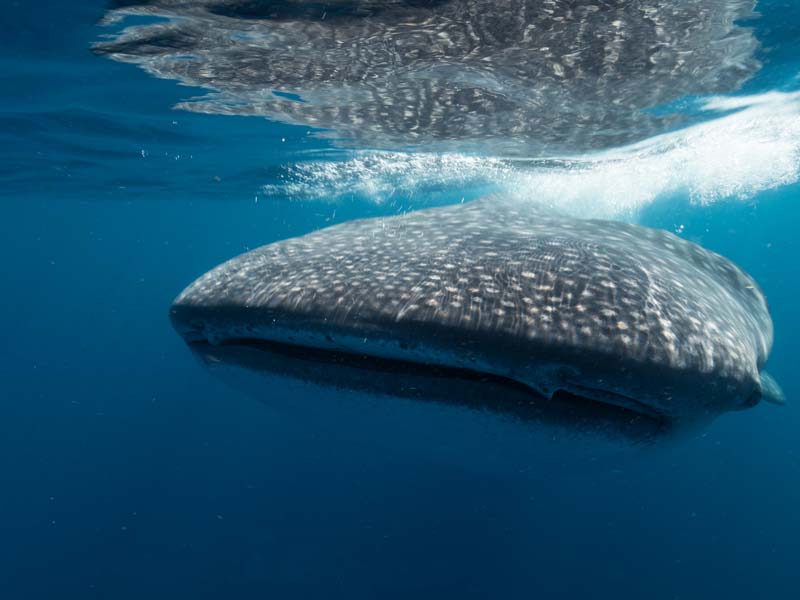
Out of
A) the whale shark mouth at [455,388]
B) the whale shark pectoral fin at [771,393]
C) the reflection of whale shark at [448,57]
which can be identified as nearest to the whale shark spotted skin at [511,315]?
the whale shark mouth at [455,388]

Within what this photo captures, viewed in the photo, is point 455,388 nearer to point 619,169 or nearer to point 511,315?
point 511,315

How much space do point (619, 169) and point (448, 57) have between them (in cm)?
935

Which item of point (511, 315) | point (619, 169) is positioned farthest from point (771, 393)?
point (619, 169)

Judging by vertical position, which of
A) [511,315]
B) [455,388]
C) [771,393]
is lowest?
[771,393]

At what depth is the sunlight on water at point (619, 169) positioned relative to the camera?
10.7m

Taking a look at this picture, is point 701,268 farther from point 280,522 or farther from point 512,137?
point 280,522

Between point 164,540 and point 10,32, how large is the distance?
996 centimetres

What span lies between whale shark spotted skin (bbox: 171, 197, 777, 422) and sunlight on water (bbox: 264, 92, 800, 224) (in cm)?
741

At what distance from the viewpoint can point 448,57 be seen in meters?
6.48

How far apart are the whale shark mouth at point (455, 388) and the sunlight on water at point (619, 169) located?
25.9 ft

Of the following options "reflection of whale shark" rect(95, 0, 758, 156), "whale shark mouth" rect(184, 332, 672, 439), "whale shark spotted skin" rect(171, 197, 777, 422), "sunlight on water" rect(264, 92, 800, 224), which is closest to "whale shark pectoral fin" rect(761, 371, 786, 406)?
"whale shark spotted skin" rect(171, 197, 777, 422)

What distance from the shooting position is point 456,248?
3176 millimetres

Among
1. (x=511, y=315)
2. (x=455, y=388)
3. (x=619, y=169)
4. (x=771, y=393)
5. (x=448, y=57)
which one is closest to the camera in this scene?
(x=511, y=315)

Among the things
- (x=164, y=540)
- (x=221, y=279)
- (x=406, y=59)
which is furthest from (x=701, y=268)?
(x=164, y=540)
